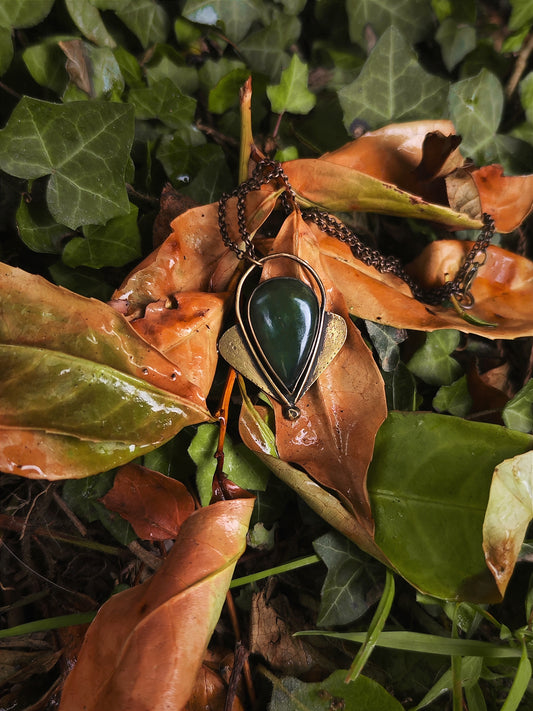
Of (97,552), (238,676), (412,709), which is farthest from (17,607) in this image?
→ (412,709)

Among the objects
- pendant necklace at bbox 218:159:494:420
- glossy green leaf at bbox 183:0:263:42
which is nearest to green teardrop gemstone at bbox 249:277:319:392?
pendant necklace at bbox 218:159:494:420

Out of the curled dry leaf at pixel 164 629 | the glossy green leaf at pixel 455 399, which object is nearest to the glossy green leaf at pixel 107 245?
the curled dry leaf at pixel 164 629

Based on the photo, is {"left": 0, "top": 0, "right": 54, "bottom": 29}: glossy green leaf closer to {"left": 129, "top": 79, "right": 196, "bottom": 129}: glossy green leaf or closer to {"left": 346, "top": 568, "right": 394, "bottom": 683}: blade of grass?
{"left": 129, "top": 79, "right": 196, "bottom": 129}: glossy green leaf

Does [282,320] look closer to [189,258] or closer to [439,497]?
Result: [189,258]

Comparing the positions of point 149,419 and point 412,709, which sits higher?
point 149,419

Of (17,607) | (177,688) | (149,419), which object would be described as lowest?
(17,607)

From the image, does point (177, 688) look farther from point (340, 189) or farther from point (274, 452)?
point (340, 189)
